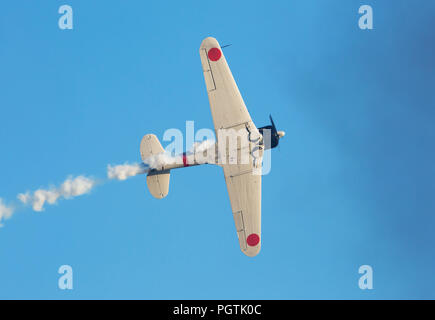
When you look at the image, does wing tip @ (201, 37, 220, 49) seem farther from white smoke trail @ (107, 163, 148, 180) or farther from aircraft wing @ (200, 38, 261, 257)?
white smoke trail @ (107, 163, 148, 180)

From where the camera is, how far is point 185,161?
103 ft

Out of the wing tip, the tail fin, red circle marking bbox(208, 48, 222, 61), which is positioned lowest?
the tail fin

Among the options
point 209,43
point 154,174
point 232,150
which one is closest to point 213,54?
point 209,43

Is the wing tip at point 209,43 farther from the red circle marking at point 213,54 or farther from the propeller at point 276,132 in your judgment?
the propeller at point 276,132

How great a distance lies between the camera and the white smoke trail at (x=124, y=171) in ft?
103

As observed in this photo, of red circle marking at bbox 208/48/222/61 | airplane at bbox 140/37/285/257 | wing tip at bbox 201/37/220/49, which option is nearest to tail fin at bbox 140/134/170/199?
airplane at bbox 140/37/285/257

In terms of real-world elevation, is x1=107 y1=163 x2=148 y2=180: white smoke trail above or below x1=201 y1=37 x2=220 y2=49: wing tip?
below

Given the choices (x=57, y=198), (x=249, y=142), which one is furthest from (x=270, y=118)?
(x=57, y=198)

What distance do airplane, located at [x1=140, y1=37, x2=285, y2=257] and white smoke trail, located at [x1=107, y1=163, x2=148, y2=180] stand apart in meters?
0.50

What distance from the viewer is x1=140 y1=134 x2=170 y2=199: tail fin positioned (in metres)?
31.4

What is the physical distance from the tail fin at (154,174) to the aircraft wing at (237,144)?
3036mm

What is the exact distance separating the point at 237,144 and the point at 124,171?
19.4 ft

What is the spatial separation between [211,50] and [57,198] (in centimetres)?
1076

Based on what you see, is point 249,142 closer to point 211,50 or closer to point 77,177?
point 211,50
